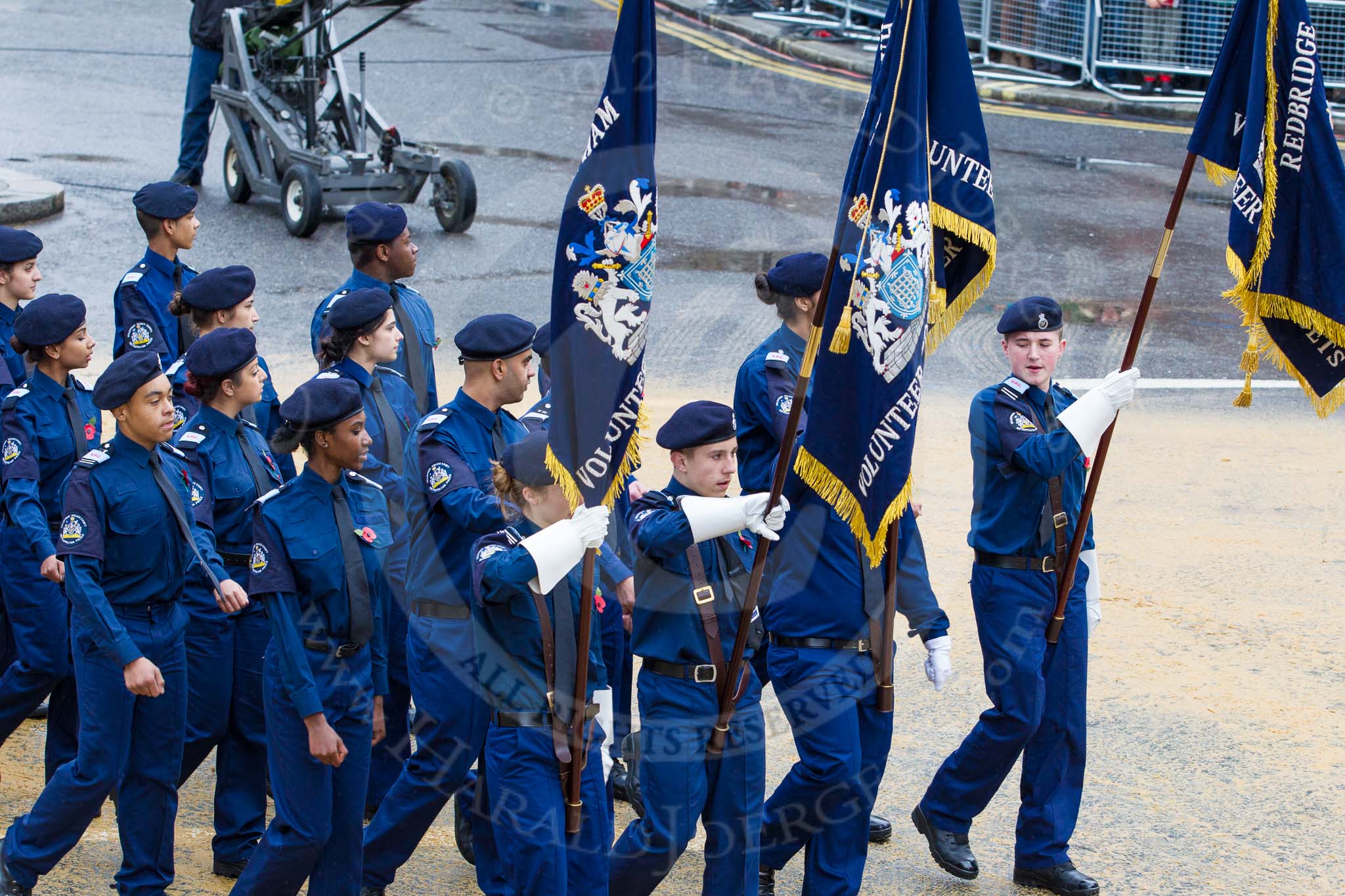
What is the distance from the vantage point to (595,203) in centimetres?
475

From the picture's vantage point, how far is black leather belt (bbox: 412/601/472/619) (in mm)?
5418

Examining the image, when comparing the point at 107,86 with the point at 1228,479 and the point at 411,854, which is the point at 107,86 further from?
the point at 411,854

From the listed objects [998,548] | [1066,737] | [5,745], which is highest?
[998,548]

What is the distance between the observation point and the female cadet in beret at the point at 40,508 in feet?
19.6

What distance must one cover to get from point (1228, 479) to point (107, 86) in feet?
44.2

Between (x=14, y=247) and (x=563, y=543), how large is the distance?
11.8 ft

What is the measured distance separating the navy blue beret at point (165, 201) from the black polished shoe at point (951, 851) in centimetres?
423

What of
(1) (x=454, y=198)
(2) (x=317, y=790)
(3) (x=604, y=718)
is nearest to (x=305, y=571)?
(2) (x=317, y=790)

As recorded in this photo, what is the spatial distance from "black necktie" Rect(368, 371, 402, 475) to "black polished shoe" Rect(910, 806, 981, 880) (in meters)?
2.43

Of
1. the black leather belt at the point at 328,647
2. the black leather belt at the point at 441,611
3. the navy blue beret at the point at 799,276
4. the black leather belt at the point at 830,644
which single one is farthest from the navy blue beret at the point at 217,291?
the black leather belt at the point at 830,644

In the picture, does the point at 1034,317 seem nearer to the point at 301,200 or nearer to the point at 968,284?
the point at 968,284

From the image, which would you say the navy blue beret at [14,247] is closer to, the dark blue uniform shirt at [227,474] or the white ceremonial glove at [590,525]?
the dark blue uniform shirt at [227,474]

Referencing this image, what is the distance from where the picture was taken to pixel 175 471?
548 centimetres

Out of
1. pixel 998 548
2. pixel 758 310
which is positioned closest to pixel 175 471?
pixel 998 548
